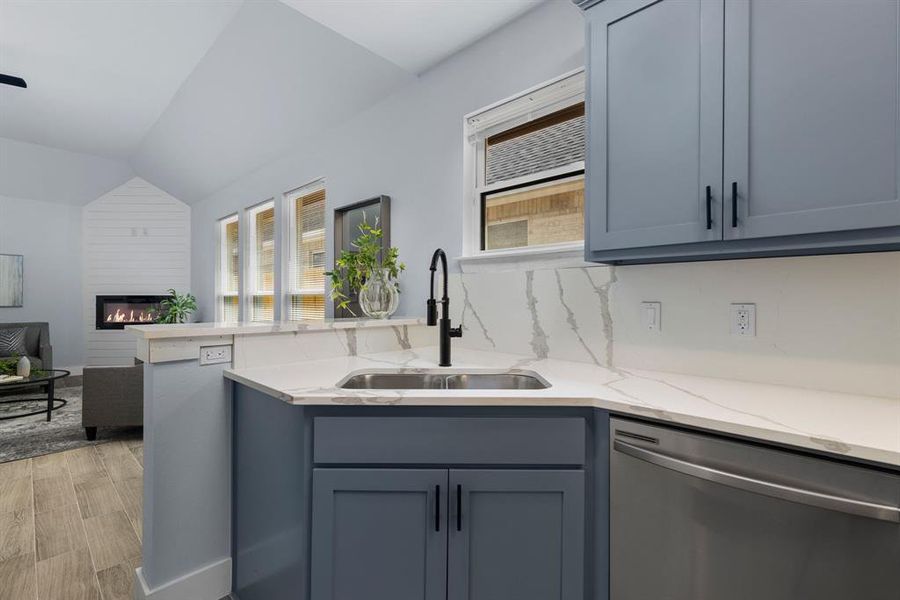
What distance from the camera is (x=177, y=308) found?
614 cm

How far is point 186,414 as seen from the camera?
1.66 meters

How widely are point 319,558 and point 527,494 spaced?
629 millimetres

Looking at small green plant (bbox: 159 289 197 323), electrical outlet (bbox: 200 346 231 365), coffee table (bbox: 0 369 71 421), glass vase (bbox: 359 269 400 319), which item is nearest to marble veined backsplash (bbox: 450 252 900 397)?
glass vase (bbox: 359 269 400 319)

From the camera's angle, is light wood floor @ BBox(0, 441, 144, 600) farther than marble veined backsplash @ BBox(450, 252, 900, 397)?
Yes

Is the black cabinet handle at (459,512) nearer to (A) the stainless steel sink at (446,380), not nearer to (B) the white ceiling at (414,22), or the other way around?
(A) the stainless steel sink at (446,380)

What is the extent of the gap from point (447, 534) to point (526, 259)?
131cm

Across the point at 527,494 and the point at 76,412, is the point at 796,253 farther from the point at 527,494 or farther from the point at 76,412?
the point at 76,412

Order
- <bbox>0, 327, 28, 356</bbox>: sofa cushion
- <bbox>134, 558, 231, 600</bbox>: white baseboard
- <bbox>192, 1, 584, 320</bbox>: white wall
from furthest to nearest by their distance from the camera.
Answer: <bbox>0, 327, 28, 356</bbox>: sofa cushion → <bbox>192, 1, 584, 320</bbox>: white wall → <bbox>134, 558, 231, 600</bbox>: white baseboard

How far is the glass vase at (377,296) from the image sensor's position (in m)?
2.39

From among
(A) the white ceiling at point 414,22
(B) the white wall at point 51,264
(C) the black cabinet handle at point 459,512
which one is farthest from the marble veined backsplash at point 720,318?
(B) the white wall at point 51,264

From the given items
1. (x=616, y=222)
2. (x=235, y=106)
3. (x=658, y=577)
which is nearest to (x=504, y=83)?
(x=616, y=222)

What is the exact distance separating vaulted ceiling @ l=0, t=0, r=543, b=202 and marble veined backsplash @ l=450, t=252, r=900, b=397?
4.70 ft

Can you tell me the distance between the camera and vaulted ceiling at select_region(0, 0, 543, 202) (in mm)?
2418

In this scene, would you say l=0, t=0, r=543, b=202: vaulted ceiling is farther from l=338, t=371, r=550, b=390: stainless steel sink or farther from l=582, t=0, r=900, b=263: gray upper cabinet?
l=338, t=371, r=550, b=390: stainless steel sink
